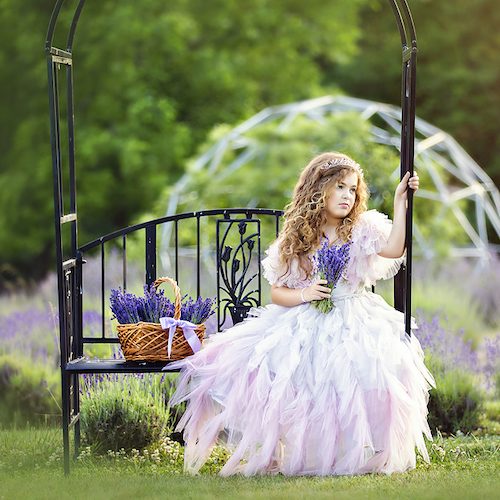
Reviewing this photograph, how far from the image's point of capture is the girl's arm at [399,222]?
4.23 metres

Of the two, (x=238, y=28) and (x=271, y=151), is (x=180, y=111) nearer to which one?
(x=238, y=28)

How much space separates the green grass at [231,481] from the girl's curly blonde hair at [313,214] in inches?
37.5

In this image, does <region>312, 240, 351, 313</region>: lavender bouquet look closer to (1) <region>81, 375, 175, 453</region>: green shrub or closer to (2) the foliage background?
(1) <region>81, 375, 175, 453</region>: green shrub

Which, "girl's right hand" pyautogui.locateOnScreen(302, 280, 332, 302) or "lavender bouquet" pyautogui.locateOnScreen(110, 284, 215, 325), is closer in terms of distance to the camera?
"girl's right hand" pyautogui.locateOnScreen(302, 280, 332, 302)

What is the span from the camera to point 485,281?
9156 millimetres

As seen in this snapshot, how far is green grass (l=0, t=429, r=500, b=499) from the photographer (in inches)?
153

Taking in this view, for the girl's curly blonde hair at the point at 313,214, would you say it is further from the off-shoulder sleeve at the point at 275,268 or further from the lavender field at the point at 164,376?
the lavender field at the point at 164,376

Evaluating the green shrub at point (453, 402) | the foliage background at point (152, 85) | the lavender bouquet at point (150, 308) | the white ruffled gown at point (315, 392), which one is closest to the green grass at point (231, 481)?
the white ruffled gown at point (315, 392)

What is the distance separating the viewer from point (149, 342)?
4.45 m

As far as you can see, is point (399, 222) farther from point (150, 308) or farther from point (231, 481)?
point (231, 481)

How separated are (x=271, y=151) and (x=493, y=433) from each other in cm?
494

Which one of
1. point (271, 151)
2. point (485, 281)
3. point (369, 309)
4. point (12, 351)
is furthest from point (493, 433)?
point (271, 151)

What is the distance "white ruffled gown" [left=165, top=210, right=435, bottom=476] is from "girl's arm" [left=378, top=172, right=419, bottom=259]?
78 mm

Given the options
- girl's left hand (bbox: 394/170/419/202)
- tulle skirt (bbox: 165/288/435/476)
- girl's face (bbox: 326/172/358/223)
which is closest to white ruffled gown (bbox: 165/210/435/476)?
tulle skirt (bbox: 165/288/435/476)
